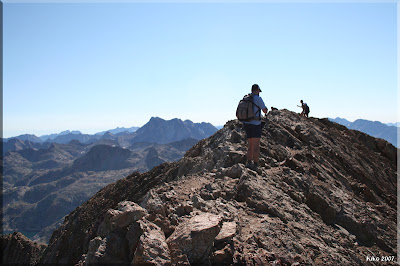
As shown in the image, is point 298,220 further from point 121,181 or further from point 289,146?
point 121,181

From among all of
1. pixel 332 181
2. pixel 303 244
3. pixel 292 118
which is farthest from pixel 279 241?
pixel 292 118

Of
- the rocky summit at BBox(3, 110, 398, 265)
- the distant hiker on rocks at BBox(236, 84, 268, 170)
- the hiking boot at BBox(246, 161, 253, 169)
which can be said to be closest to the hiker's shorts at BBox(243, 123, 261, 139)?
the distant hiker on rocks at BBox(236, 84, 268, 170)

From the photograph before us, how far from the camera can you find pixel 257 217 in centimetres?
792

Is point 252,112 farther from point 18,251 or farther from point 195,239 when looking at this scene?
point 18,251

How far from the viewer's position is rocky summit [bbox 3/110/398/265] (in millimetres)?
5664

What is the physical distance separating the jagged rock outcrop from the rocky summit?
1067 inches

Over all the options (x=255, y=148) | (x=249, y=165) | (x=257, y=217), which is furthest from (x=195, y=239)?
(x=255, y=148)

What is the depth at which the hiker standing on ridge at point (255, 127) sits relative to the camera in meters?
10.9

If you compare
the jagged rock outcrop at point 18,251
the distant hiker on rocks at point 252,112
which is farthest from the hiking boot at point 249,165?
the jagged rock outcrop at point 18,251

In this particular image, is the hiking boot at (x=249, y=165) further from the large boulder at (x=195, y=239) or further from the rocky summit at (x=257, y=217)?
the large boulder at (x=195, y=239)

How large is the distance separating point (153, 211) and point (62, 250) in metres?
21.4

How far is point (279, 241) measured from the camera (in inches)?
268

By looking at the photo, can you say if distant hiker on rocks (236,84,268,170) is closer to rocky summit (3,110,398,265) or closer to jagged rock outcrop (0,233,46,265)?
rocky summit (3,110,398,265)

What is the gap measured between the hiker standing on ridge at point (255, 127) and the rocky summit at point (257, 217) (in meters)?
0.56
